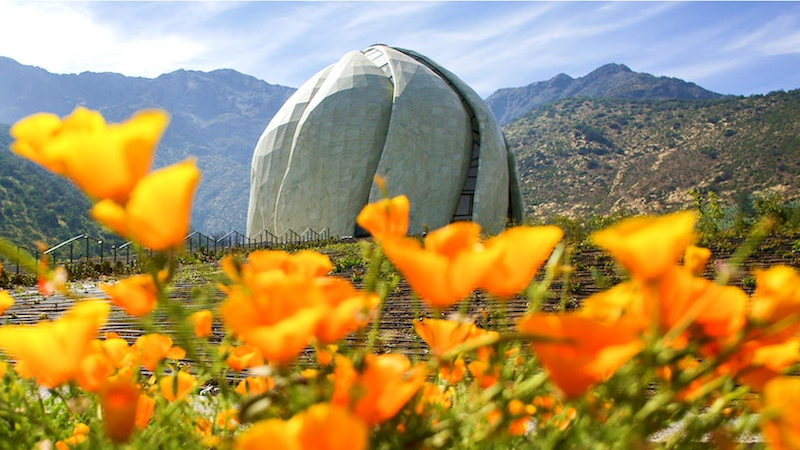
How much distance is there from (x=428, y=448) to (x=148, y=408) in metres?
0.50

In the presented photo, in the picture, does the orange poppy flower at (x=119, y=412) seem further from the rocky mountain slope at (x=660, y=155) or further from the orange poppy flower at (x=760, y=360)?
the rocky mountain slope at (x=660, y=155)

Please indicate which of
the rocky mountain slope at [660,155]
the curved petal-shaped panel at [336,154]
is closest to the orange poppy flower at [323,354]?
the curved petal-shaped panel at [336,154]

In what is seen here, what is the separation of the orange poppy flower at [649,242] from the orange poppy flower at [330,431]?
242 millimetres

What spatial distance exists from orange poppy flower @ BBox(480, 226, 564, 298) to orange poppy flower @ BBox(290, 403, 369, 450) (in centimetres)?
20

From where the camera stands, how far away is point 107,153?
50 centimetres

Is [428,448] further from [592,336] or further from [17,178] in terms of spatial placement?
[17,178]

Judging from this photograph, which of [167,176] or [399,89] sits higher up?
[399,89]

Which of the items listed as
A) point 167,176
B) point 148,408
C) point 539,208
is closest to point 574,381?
point 167,176

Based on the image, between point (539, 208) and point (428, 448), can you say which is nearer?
point (428, 448)

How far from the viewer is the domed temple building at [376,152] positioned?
16.8 meters

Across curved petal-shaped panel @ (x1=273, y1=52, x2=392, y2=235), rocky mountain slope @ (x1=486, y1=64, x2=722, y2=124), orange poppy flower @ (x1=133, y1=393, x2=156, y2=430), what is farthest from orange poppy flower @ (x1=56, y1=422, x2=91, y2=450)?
rocky mountain slope @ (x1=486, y1=64, x2=722, y2=124)

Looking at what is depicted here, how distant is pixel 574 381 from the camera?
456mm

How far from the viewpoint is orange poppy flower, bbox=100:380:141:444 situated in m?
0.51

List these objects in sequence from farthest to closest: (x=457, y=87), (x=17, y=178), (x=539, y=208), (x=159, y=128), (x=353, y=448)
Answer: (x=17, y=178) < (x=539, y=208) < (x=457, y=87) < (x=159, y=128) < (x=353, y=448)
